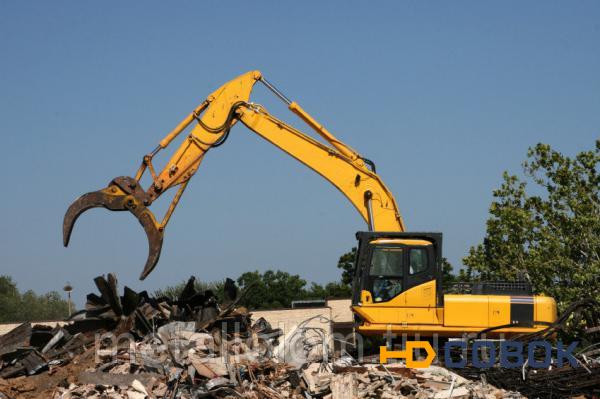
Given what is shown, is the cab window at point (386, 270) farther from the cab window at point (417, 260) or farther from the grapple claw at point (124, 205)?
the grapple claw at point (124, 205)

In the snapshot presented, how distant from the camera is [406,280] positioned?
A: 647 inches

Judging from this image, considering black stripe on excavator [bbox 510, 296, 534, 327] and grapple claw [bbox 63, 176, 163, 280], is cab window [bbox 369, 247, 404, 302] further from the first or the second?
grapple claw [bbox 63, 176, 163, 280]

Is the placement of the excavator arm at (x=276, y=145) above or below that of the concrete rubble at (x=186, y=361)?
above

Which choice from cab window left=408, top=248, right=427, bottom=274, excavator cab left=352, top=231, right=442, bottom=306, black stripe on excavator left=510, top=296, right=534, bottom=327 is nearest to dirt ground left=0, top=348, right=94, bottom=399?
excavator cab left=352, top=231, right=442, bottom=306

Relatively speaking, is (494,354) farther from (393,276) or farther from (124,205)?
(124,205)

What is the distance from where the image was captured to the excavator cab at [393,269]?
16438 millimetres

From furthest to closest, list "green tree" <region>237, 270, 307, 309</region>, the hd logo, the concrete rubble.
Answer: "green tree" <region>237, 270, 307, 309</region> → the hd logo → the concrete rubble

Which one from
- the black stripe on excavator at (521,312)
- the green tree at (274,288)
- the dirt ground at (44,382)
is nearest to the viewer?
the dirt ground at (44,382)

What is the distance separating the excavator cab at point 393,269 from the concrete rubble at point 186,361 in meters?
1.25

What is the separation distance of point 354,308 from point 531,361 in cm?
309

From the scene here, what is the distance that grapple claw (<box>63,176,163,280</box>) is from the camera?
16531 millimetres

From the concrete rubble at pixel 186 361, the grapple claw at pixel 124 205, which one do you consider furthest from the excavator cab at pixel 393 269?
the grapple claw at pixel 124 205

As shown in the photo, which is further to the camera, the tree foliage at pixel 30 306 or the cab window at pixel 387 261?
the tree foliage at pixel 30 306

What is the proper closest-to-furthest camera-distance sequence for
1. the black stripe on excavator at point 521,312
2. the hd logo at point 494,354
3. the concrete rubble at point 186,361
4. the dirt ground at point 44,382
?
1. the concrete rubble at point 186,361
2. the dirt ground at point 44,382
3. the hd logo at point 494,354
4. the black stripe on excavator at point 521,312
